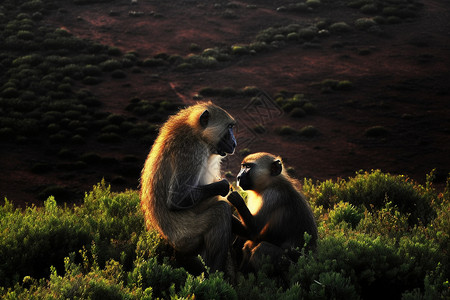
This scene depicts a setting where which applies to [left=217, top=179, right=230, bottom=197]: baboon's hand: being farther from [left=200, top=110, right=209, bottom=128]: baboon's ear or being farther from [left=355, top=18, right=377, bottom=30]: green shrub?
[left=355, top=18, right=377, bottom=30]: green shrub

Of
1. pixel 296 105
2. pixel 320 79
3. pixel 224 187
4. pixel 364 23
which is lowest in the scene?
pixel 296 105

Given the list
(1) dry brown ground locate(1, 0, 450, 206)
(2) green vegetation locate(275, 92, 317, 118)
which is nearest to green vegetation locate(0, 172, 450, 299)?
(1) dry brown ground locate(1, 0, 450, 206)

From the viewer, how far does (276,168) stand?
20.7 feet

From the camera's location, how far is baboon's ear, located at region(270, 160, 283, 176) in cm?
630

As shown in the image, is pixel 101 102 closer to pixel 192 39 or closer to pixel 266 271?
pixel 192 39

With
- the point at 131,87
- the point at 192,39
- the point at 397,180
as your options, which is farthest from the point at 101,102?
the point at 397,180

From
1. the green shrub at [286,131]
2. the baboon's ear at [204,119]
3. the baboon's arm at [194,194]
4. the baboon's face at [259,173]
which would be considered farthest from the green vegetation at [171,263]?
the green shrub at [286,131]

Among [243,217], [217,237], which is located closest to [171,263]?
[217,237]

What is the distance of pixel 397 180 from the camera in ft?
37.6

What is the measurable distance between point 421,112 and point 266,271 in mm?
22299

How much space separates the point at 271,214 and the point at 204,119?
1.54 m

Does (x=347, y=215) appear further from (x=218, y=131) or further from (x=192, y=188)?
(x=192, y=188)

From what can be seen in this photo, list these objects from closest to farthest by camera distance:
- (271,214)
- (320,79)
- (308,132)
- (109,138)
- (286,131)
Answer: (271,214) < (109,138) < (308,132) < (286,131) < (320,79)

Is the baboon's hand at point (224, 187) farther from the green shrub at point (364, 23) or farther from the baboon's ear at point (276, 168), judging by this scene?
the green shrub at point (364, 23)
